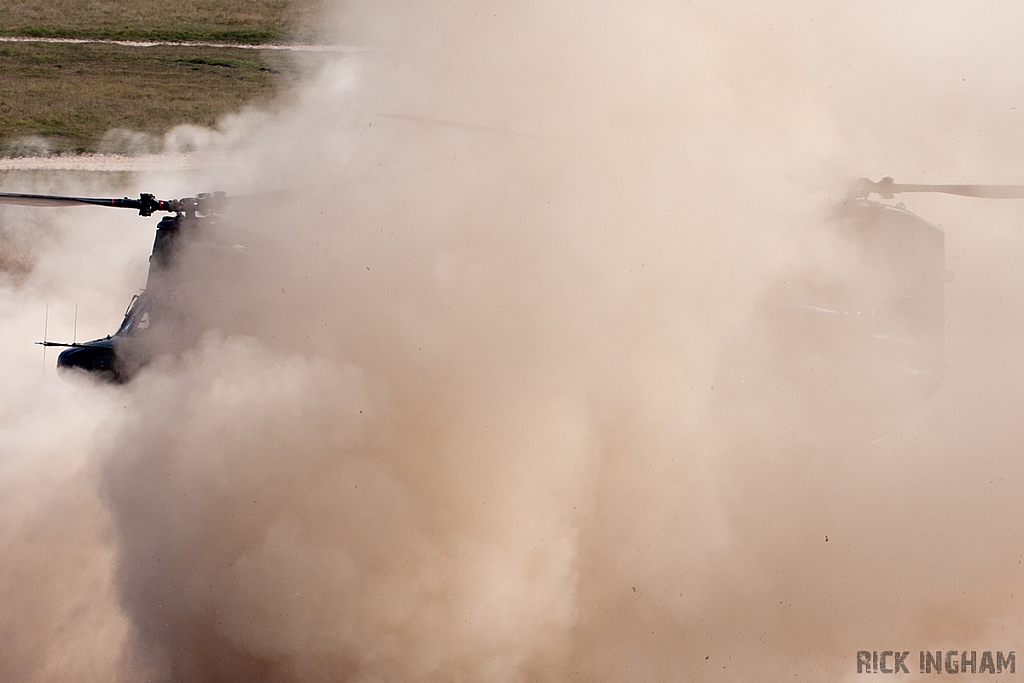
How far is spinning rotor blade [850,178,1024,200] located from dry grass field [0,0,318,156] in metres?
19.9

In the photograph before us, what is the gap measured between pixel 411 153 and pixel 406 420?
2904 mm

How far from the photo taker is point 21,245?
1620 centimetres

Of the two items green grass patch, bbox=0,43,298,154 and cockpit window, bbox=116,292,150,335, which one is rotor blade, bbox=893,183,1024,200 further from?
green grass patch, bbox=0,43,298,154

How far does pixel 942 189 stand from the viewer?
9.16m

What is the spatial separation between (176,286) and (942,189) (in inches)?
298

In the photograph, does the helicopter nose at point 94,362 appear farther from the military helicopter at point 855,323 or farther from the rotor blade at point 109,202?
the military helicopter at point 855,323

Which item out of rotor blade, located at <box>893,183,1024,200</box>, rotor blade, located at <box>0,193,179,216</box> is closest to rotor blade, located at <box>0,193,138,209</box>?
rotor blade, located at <box>0,193,179,216</box>

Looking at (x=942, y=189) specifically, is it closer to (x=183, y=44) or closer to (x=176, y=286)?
(x=176, y=286)

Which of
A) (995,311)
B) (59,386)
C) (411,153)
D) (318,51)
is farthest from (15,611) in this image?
(318,51)

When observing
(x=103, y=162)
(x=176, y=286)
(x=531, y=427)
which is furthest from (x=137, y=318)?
(x=103, y=162)

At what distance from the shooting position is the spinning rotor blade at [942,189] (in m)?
8.84

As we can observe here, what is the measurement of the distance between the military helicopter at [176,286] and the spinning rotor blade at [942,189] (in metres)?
5.96

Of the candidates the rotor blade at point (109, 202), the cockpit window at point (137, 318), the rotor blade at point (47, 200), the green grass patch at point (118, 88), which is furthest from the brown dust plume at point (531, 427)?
the green grass patch at point (118, 88)

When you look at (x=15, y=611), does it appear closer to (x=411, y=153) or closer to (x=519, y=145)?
(x=411, y=153)
